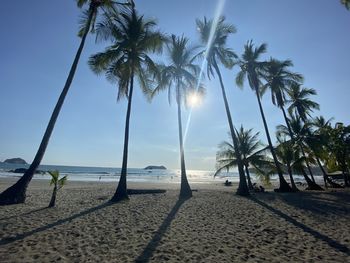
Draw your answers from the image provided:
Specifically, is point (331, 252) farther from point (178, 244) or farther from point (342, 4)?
point (342, 4)

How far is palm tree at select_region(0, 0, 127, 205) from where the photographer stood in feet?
39.3

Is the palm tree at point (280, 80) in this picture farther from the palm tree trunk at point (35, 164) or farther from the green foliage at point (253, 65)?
the palm tree trunk at point (35, 164)

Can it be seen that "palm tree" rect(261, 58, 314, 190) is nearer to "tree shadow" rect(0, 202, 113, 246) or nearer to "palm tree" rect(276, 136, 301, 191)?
"palm tree" rect(276, 136, 301, 191)

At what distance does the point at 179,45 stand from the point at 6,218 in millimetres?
16702

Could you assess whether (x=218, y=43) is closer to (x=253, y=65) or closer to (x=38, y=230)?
(x=253, y=65)

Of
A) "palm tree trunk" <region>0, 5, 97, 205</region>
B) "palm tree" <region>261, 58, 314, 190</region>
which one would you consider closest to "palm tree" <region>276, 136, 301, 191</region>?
"palm tree" <region>261, 58, 314, 190</region>

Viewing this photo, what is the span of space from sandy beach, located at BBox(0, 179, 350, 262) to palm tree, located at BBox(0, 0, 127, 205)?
4.47 feet

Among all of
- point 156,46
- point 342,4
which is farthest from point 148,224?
point 342,4

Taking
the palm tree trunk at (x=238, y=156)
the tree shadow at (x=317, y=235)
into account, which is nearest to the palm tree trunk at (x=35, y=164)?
the palm tree trunk at (x=238, y=156)

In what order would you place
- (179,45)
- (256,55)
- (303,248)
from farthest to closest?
(256,55) < (179,45) < (303,248)

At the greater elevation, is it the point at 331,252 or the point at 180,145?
the point at 180,145

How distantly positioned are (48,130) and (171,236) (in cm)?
932

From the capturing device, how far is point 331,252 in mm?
5812

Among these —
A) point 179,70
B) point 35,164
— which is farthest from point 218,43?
point 35,164
